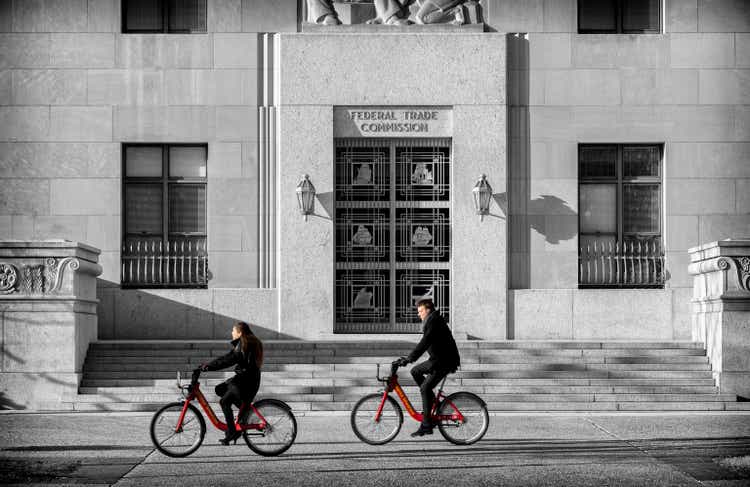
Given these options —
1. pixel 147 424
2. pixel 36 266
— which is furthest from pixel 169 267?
pixel 147 424

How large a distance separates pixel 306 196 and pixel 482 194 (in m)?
3.50

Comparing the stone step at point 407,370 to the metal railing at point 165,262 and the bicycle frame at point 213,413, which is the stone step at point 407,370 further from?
the bicycle frame at point 213,413

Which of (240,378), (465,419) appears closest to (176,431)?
(240,378)

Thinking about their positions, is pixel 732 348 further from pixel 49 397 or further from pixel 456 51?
pixel 49 397

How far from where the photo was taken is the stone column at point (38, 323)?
19.2 m

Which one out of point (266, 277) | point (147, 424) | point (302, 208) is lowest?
point (147, 424)

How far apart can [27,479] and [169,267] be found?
11.5 metres

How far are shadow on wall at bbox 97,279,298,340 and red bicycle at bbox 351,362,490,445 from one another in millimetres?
8518

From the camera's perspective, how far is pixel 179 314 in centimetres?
2242

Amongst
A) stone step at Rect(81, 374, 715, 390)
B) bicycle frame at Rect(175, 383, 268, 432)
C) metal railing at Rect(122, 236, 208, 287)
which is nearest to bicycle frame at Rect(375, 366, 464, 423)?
bicycle frame at Rect(175, 383, 268, 432)

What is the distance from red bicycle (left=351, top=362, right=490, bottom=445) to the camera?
14.0 m

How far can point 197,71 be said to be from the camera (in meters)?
23.0

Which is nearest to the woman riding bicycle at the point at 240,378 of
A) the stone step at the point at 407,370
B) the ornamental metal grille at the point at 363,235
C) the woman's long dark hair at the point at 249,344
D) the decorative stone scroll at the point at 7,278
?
the woman's long dark hair at the point at 249,344

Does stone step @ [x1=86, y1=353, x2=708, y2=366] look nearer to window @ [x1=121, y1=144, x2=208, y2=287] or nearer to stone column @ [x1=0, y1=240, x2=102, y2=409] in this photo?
stone column @ [x1=0, y1=240, x2=102, y2=409]
